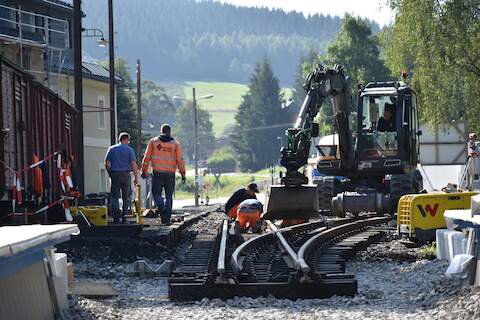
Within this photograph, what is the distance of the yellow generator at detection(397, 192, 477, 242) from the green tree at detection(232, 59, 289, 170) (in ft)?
512

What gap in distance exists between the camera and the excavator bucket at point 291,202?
20234 millimetres

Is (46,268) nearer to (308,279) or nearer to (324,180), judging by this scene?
(308,279)

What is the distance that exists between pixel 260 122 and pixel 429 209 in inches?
6643

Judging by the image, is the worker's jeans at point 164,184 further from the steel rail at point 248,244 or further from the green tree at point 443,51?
the green tree at point 443,51

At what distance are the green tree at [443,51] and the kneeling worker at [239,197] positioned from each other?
1425cm

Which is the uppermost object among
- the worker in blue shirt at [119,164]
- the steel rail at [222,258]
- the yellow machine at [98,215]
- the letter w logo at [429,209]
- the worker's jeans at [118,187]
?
the worker in blue shirt at [119,164]

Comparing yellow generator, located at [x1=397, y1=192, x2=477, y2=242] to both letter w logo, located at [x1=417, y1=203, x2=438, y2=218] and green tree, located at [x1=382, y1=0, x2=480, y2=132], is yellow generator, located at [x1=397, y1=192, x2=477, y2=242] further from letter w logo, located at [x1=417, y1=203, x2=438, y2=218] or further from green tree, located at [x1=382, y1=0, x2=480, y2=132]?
green tree, located at [x1=382, y1=0, x2=480, y2=132]

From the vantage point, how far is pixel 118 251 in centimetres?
1642

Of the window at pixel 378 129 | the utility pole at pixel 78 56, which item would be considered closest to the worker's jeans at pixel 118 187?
the utility pole at pixel 78 56

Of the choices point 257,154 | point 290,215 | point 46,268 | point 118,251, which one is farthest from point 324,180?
point 257,154

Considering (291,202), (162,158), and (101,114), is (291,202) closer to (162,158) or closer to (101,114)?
(162,158)

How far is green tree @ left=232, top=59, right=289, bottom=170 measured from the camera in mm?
178750

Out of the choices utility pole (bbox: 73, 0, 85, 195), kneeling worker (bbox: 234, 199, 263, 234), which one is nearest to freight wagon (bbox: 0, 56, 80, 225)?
kneeling worker (bbox: 234, 199, 263, 234)

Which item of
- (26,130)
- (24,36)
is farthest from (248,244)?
(24,36)
